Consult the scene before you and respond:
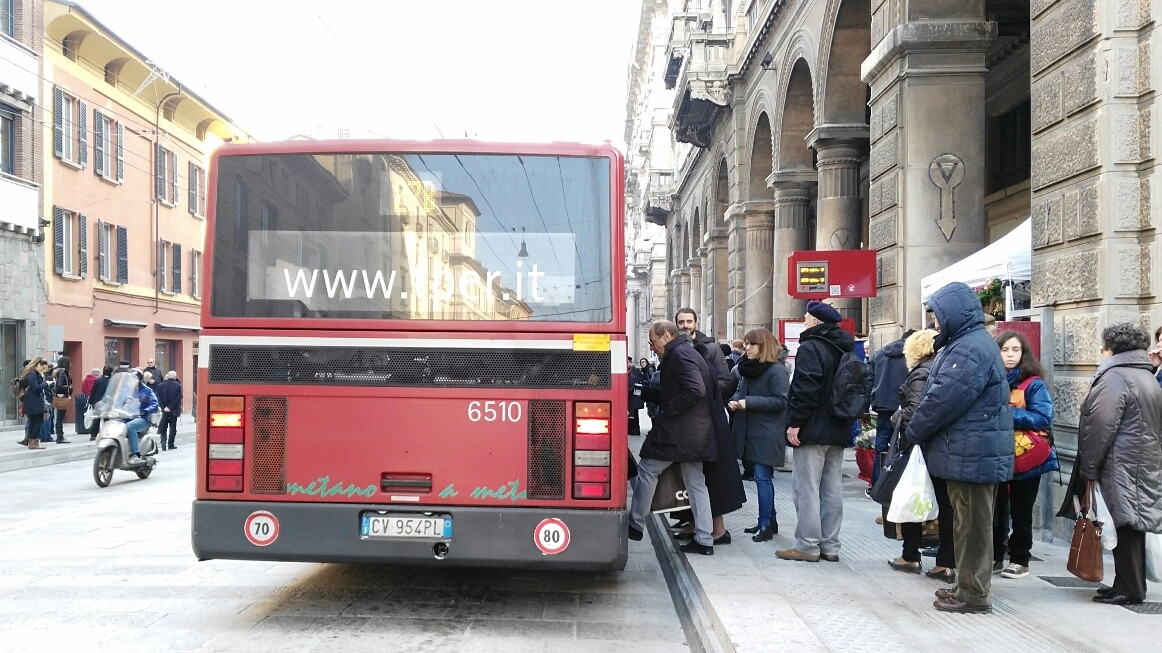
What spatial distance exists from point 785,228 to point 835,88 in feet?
14.2

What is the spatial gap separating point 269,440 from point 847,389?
3825 mm

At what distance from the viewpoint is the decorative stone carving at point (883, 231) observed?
513 inches

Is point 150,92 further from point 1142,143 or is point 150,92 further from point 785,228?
point 1142,143

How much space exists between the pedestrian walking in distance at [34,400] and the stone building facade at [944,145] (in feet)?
45.9

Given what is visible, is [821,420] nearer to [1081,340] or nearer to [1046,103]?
[1081,340]

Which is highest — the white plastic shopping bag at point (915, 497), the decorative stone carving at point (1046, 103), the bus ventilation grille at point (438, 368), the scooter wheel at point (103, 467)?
the decorative stone carving at point (1046, 103)

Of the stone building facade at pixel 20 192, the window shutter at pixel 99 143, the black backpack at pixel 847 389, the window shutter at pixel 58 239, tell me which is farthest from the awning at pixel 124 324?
the black backpack at pixel 847 389

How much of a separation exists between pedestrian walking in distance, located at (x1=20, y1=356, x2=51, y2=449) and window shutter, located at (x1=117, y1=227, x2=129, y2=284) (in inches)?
476

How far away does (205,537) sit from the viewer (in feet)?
19.2

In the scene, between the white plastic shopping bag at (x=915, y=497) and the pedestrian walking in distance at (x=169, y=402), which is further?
the pedestrian walking in distance at (x=169, y=402)

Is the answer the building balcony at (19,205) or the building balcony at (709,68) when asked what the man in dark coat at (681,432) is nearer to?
the building balcony at (709,68)

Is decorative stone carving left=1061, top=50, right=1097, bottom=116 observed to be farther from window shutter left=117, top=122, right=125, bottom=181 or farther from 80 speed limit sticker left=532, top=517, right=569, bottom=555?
window shutter left=117, top=122, right=125, bottom=181

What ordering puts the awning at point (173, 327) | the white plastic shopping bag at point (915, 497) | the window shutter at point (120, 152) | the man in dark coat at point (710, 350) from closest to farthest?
the white plastic shopping bag at point (915, 497), the man in dark coat at point (710, 350), the window shutter at point (120, 152), the awning at point (173, 327)

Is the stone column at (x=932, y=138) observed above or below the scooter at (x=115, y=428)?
above
